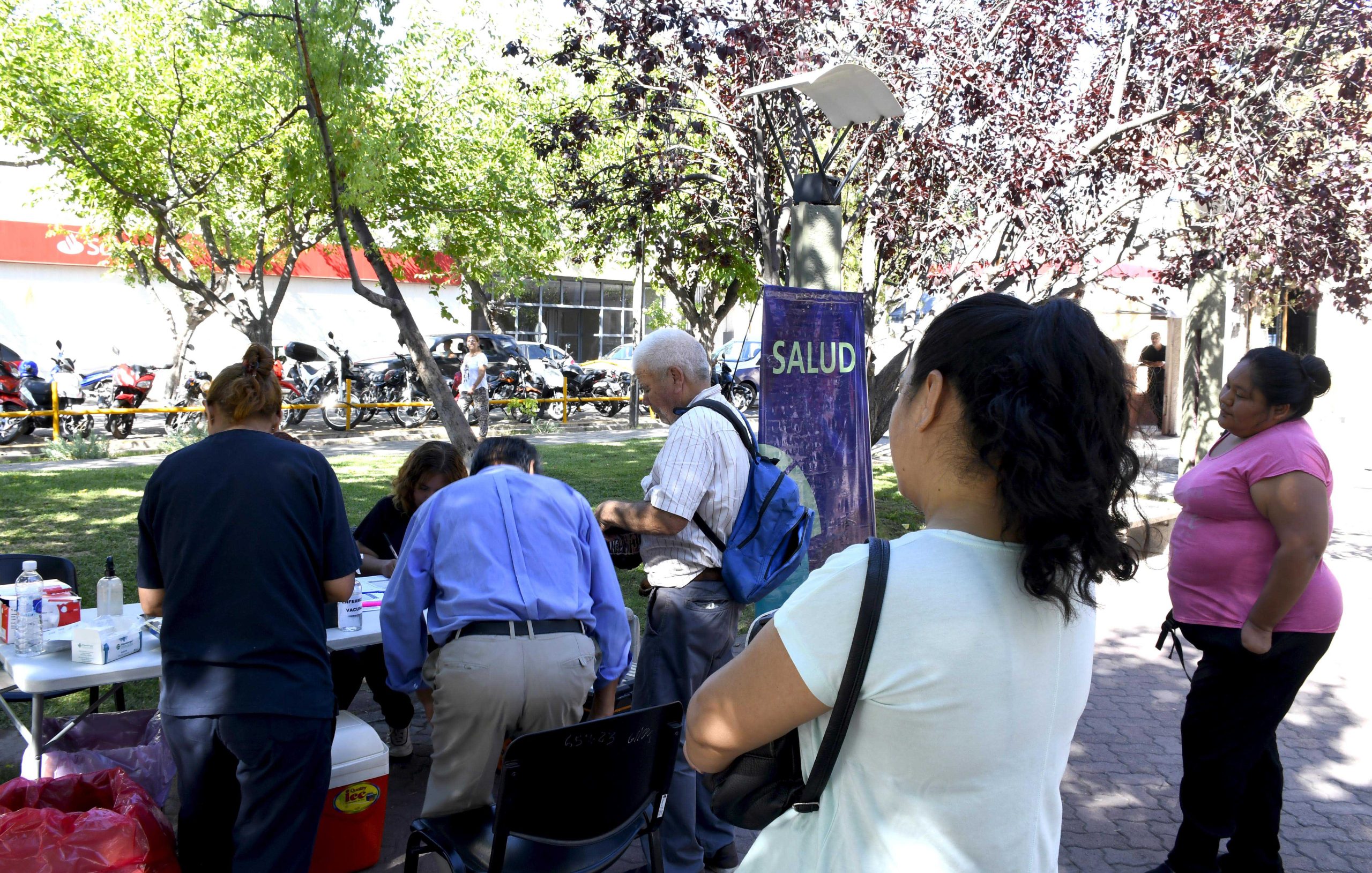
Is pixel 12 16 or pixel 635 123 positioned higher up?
pixel 12 16

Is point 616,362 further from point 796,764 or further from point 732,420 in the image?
point 796,764

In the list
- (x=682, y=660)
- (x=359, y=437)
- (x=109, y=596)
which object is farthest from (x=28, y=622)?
(x=359, y=437)

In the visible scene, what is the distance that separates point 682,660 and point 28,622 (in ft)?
7.31

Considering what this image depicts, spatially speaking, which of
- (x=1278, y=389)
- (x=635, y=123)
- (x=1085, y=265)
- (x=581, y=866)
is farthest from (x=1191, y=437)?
(x=581, y=866)

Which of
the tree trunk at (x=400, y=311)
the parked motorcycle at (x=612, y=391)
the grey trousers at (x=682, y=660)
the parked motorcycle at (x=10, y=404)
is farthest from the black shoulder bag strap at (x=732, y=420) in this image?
the parked motorcycle at (x=612, y=391)

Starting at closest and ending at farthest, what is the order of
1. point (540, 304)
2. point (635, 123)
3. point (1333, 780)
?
point (1333, 780)
point (635, 123)
point (540, 304)

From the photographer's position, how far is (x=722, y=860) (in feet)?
12.2

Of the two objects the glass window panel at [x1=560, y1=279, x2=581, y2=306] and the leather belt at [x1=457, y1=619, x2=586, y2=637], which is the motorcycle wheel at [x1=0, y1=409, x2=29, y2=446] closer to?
the leather belt at [x1=457, y1=619, x2=586, y2=637]

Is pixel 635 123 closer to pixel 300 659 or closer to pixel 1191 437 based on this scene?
pixel 1191 437

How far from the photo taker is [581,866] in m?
2.99

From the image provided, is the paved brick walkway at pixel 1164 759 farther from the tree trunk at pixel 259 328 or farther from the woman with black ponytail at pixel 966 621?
the tree trunk at pixel 259 328

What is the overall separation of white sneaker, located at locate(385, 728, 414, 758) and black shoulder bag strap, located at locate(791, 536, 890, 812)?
3815 mm

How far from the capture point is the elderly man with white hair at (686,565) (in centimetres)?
347

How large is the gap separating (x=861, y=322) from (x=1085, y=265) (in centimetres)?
334
